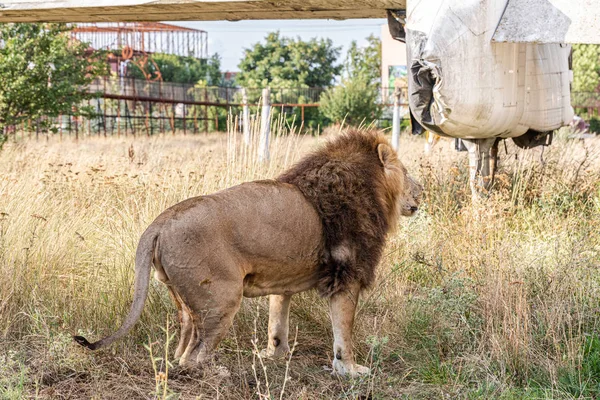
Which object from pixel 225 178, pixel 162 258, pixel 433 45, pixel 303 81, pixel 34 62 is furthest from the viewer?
pixel 303 81

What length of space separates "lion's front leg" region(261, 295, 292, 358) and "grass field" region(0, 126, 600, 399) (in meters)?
0.13

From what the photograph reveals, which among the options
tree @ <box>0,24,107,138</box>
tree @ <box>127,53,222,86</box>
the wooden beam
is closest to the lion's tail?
the wooden beam

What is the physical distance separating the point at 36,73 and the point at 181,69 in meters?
38.3

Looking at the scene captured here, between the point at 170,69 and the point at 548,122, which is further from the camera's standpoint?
the point at 170,69

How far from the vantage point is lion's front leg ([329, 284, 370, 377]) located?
458 cm

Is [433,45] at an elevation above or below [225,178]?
above

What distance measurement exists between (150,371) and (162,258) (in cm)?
93

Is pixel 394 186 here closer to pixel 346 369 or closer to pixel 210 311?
pixel 346 369

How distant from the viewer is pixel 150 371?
4527mm

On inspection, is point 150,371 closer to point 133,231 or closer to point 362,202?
point 362,202

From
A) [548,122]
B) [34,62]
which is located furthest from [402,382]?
[34,62]

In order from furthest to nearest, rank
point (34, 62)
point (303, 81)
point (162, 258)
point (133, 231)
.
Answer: point (303, 81)
point (34, 62)
point (133, 231)
point (162, 258)

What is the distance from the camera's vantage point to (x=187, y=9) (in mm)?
6812

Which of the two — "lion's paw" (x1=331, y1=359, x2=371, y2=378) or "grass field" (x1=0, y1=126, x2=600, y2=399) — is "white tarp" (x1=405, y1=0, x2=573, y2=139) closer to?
"grass field" (x1=0, y1=126, x2=600, y2=399)
